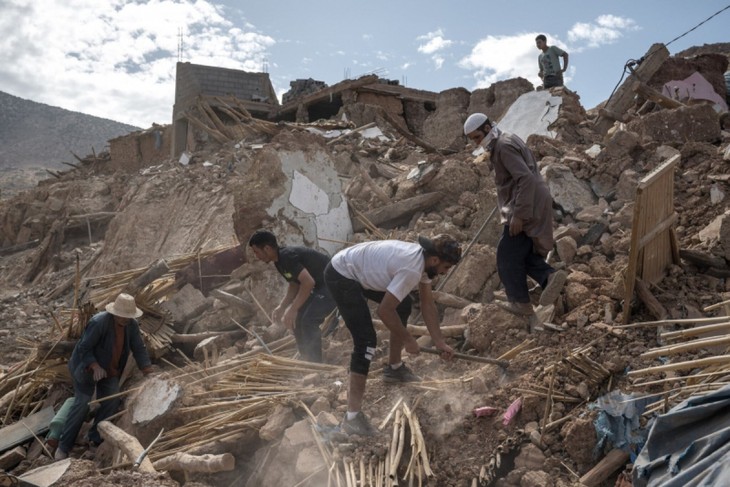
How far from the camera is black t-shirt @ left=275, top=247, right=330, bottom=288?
203 inches

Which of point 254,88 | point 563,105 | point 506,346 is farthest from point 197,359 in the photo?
point 254,88

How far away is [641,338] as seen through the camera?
420cm

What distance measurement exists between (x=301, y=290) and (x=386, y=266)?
123cm

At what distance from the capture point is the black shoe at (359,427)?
13.5 ft

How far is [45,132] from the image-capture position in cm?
5803

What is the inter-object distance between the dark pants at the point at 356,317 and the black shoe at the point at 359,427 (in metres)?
0.31

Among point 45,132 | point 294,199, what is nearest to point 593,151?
point 294,199

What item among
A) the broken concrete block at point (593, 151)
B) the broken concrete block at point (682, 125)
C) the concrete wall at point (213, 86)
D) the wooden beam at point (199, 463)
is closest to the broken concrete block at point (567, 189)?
the broken concrete block at point (593, 151)

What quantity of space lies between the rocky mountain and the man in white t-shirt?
177 ft

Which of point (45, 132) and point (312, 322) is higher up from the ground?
point (45, 132)

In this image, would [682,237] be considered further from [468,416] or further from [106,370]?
[106,370]

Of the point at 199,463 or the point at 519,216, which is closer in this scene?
the point at 199,463

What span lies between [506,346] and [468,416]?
2.63 ft

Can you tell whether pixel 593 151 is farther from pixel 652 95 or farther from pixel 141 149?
pixel 141 149
